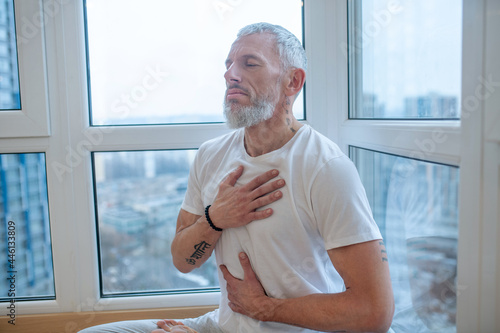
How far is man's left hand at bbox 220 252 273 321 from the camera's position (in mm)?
1076

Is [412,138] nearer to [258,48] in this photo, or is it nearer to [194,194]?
[258,48]

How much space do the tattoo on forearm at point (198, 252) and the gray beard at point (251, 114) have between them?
15.0 inches

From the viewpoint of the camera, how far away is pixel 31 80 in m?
1.46

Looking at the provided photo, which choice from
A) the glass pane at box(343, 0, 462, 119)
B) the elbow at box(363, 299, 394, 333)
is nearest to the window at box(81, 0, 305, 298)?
the glass pane at box(343, 0, 462, 119)

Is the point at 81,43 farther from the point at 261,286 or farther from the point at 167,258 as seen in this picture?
the point at 261,286

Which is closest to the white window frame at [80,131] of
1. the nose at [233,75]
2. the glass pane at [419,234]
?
the glass pane at [419,234]

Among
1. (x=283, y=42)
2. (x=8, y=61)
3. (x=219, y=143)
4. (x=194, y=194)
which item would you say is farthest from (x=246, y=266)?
(x=8, y=61)

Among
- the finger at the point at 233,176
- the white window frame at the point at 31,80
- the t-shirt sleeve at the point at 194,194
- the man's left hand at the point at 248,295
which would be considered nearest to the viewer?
the man's left hand at the point at 248,295

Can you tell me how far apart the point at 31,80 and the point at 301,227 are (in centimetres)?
114

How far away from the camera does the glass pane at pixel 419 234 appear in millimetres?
959

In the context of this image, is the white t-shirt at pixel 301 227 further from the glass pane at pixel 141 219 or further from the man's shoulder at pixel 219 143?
the glass pane at pixel 141 219

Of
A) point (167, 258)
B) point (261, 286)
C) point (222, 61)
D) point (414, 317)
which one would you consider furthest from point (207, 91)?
point (414, 317)

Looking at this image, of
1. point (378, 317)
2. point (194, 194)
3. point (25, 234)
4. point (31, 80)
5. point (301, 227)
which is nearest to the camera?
point (378, 317)

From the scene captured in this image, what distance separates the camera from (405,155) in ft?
3.59
